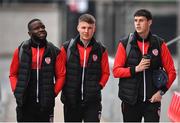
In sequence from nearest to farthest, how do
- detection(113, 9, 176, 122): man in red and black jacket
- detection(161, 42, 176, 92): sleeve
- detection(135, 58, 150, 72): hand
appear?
detection(135, 58, 150, 72): hand < detection(113, 9, 176, 122): man in red and black jacket < detection(161, 42, 176, 92): sleeve

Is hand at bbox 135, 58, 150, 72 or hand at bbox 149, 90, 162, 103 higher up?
hand at bbox 135, 58, 150, 72

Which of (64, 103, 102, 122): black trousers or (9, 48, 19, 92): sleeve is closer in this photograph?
(9, 48, 19, 92): sleeve

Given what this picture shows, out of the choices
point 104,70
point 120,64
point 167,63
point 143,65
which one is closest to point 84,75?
point 104,70

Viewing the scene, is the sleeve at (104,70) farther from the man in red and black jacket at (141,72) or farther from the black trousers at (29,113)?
the black trousers at (29,113)

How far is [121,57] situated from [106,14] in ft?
118

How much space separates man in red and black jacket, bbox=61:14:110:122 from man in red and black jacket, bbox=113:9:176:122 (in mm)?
249

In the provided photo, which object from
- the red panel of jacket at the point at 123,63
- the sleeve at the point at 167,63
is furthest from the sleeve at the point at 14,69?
the sleeve at the point at 167,63

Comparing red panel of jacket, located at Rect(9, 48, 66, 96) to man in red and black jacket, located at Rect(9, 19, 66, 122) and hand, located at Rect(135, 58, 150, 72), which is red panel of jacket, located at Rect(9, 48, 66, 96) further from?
hand, located at Rect(135, 58, 150, 72)

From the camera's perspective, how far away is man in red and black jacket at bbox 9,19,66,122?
305 inches

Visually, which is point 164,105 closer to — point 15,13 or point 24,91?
point 24,91

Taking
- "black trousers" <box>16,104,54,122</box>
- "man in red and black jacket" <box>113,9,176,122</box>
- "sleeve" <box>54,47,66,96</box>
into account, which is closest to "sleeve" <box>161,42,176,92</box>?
"man in red and black jacket" <box>113,9,176,122</box>

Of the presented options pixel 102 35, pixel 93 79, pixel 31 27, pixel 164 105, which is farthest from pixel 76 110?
pixel 102 35

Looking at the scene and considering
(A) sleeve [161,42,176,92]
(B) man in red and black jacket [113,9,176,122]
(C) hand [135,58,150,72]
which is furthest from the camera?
(A) sleeve [161,42,176,92]

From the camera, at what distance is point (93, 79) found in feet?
26.1
